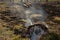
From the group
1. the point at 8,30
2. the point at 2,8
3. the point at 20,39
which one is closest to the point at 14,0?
the point at 2,8

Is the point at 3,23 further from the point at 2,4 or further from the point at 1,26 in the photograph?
the point at 2,4

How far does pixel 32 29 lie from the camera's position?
8.38ft

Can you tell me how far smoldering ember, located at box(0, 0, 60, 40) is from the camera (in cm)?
249

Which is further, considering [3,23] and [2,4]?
[2,4]

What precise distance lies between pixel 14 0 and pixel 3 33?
5.35ft

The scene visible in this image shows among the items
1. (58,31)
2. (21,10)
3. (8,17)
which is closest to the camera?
(58,31)

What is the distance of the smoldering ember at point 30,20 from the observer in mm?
2488

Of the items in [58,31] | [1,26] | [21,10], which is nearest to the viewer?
[58,31]

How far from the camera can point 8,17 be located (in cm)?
321

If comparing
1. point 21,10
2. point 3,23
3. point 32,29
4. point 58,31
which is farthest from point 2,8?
point 58,31

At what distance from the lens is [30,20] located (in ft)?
9.93

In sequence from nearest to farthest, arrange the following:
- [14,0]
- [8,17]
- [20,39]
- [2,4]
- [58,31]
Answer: [20,39] → [58,31] → [8,17] → [2,4] → [14,0]

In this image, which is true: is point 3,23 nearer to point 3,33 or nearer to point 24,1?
point 3,33

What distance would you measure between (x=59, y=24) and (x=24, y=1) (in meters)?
1.41
